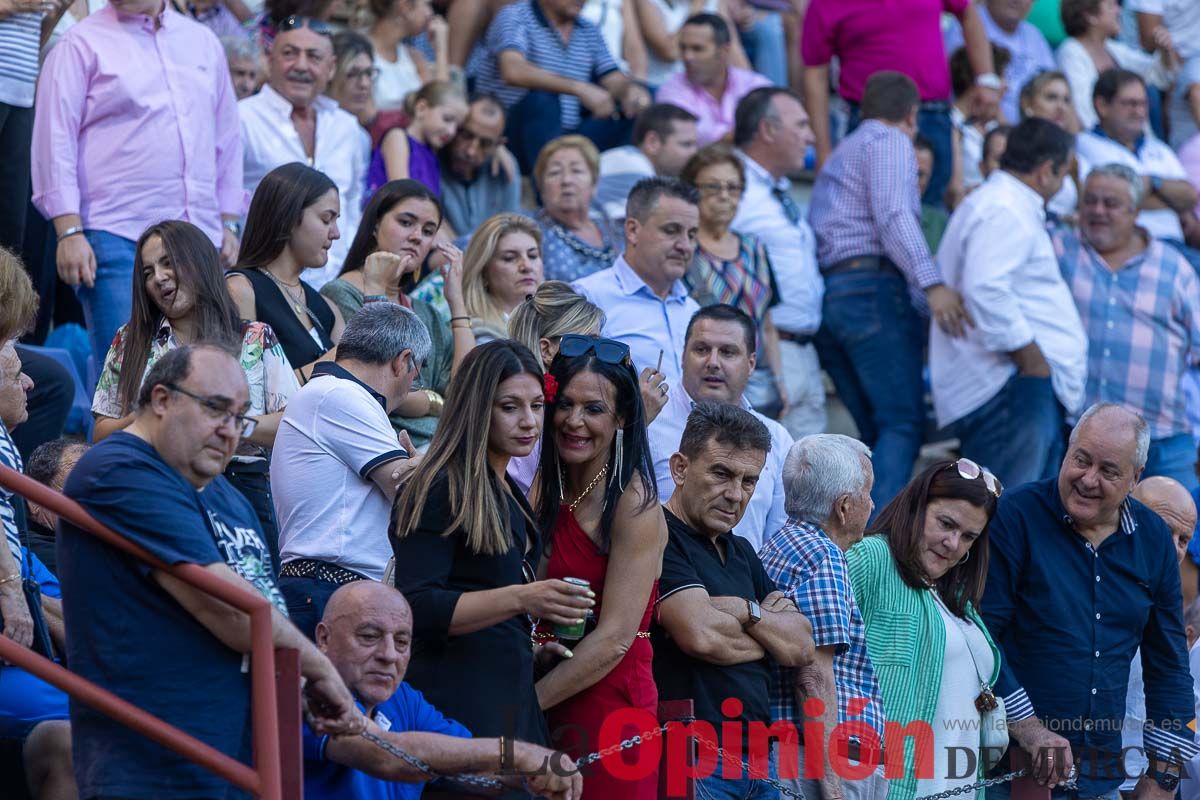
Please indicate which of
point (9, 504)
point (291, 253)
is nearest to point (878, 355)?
point (291, 253)

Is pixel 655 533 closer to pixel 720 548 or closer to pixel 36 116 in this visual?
pixel 720 548

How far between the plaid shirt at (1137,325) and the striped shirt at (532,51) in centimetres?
283

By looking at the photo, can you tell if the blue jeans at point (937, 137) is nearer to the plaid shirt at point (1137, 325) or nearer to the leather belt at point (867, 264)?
the plaid shirt at point (1137, 325)

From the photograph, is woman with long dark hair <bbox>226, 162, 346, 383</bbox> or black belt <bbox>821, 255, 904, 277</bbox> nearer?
woman with long dark hair <bbox>226, 162, 346, 383</bbox>

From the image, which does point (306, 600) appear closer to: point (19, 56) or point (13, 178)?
point (13, 178)

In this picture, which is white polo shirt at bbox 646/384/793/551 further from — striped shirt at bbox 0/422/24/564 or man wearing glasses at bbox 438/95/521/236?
man wearing glasses at bbox 438/95/521/236

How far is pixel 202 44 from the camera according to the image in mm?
7223

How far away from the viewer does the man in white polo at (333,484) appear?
489cm

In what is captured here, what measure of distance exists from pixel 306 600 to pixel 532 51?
5.80 metres

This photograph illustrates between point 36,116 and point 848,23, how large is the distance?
16.8 ft

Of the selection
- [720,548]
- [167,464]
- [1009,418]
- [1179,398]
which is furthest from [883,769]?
[1179,398]

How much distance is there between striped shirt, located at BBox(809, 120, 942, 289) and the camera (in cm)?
880

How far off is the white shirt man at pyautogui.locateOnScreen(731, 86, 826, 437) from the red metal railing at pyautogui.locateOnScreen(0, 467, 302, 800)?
16.8 ft

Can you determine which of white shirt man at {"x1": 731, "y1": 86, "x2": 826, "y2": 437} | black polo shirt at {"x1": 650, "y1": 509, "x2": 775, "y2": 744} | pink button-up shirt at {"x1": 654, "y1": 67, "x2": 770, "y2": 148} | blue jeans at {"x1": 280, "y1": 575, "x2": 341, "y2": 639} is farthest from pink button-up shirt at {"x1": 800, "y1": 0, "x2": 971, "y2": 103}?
blue jeans at {"x1": 280, "y1": 575, "x2": 341, "y2": 639}
